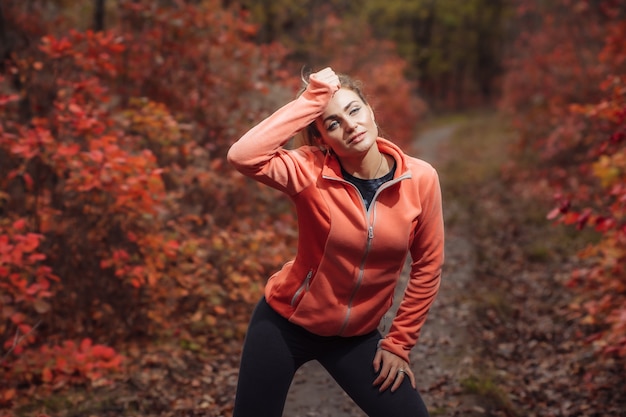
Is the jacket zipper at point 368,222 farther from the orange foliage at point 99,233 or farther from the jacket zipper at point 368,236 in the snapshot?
the orange foliage at point 99,233

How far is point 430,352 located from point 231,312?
2049mm

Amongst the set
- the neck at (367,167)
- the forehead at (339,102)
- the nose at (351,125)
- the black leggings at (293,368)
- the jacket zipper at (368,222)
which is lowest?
the black leggings at (293,368)

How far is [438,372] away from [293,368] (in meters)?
3.16

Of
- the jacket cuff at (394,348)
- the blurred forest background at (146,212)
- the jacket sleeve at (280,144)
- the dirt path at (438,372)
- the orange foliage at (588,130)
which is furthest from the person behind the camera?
the orange foliage at (588,130)

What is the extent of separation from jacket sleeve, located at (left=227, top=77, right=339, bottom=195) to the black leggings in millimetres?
636

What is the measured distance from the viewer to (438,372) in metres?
5.70

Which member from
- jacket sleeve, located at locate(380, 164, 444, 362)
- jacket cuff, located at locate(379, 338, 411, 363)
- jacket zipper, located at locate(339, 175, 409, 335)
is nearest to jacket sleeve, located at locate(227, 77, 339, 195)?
jacket zipper, located at locate(339, 175, 409, 335)

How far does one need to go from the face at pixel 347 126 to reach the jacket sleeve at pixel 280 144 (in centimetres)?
7

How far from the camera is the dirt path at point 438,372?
5035 millimetres

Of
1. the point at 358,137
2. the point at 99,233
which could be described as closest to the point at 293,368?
the point at 358,137

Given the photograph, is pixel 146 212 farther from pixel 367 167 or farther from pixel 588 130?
pixel 588 130

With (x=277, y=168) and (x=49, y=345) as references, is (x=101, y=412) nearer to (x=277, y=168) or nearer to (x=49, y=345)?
(x=49, y=345)

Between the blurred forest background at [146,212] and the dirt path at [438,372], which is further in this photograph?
the blurred forest background at [146,212]

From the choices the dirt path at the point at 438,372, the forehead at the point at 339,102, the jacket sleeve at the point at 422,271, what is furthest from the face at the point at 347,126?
the dirt path at the point at 438,372
